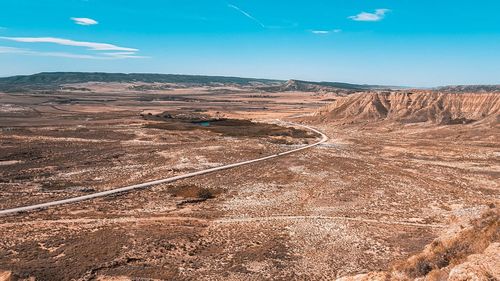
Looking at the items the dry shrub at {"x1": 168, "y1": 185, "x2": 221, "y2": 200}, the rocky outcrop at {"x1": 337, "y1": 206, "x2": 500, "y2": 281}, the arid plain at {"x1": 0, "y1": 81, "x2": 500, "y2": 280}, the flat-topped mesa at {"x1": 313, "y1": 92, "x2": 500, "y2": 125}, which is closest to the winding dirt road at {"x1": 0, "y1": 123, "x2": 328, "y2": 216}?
the arid plain at {"x1": 0, "y1": 81, "x2": 500, "y2": 280}

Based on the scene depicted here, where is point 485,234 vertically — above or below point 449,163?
above

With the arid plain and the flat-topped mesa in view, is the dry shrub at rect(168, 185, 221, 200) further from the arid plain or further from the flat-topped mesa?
the flat-topped mesa

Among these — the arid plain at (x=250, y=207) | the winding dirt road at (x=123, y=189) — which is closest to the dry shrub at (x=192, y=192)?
the arid plain at (x=250, y=207)

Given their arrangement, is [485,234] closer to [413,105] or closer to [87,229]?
[87,229]

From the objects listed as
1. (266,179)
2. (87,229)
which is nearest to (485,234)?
(87,229)

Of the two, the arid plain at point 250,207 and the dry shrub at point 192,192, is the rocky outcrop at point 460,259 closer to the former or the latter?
the arid plain at point 250,207

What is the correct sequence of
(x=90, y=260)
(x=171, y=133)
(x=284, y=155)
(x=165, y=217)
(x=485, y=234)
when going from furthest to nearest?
(x=171, y=133) < (x=284, y=155) < (x=165, y=217) < (x=90, y=260) < (x=485, y=234)
